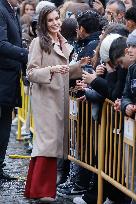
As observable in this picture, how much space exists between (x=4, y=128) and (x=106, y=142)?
7.22 ft

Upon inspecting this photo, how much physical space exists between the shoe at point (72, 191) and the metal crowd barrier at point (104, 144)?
340 mm

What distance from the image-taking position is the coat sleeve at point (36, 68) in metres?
8.40

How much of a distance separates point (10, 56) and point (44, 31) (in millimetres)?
963

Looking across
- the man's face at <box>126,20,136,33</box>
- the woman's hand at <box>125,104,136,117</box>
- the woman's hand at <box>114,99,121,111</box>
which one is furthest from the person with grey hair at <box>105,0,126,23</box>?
the woman's hand at <box>125,104,136,117</box>

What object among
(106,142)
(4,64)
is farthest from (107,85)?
(4,64)

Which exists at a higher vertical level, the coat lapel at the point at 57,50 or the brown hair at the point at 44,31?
the brown hair at the point at 44,31

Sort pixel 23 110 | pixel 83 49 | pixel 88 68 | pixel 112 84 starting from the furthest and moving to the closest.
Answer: pixel 23 110 < pixel 83 49 < pixel 88 68 < pixel 112 84

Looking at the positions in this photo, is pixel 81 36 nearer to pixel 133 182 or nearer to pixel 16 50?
pixel 16 50

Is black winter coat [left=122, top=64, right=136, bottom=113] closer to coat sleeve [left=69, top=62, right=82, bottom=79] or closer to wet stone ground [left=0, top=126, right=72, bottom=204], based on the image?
coat sleeve [left=69, top=62, right=82, bottom=79]

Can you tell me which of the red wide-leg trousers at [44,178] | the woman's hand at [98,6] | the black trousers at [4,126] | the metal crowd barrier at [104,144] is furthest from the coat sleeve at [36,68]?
the woman's hand at [98,6]

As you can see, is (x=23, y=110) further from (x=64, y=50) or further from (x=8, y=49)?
(x=64, y=50)

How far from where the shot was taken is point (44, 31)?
862 centimetres

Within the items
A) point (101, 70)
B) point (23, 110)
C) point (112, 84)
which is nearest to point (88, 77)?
point (101, 70)

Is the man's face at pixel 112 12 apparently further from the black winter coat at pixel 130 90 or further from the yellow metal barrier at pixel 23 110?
the black winter coat at pixel 130 90
